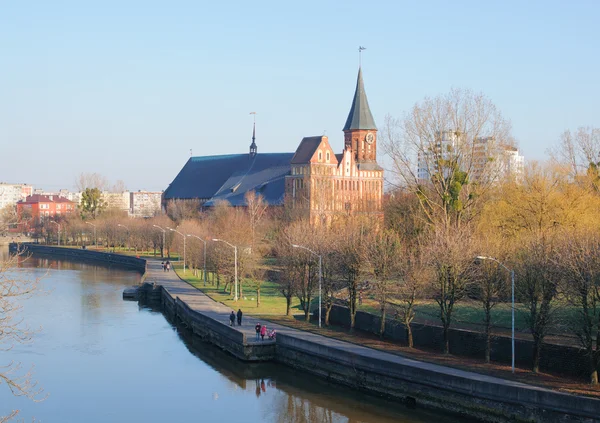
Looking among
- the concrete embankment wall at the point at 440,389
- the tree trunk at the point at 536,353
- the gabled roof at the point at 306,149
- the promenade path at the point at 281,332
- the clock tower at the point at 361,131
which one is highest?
the clock tower at the point at 361,131

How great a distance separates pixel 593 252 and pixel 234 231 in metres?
46.1

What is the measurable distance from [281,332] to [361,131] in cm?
6879

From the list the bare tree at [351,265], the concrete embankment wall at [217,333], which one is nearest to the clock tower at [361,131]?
the concrete embankment wall at [217,333]

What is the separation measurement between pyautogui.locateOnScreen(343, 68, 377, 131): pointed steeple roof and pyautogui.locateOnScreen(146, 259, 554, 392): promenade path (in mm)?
43432

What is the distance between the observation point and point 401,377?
34094mm

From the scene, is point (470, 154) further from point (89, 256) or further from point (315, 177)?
point (89, 256)

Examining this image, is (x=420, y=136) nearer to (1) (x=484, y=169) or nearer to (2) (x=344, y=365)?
(1) (x=484, y=169)

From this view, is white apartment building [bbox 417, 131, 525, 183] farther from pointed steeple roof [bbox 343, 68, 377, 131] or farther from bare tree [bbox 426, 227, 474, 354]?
pointed steeple roof [bbox 343, 68, 377, 131]

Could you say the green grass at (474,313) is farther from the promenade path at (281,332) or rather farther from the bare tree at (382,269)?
the promenade path at (281,332)

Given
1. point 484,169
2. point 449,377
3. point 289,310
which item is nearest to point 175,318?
point 289,310

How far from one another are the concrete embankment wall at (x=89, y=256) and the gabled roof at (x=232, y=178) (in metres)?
17.3

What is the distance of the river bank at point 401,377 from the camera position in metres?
28.5

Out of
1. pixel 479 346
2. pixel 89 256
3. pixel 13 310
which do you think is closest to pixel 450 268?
pixel 479 346

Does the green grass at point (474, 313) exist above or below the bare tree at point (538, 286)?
below
